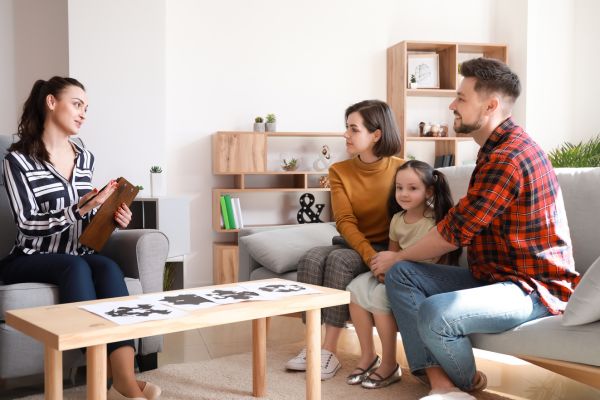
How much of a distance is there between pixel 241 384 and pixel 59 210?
890 millimetres

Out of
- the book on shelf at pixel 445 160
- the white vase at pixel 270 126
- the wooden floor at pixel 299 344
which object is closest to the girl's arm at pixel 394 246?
the wooden floor at pixel 299 344

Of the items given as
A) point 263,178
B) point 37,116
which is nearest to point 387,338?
point 37,116

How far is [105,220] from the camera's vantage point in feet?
7.92

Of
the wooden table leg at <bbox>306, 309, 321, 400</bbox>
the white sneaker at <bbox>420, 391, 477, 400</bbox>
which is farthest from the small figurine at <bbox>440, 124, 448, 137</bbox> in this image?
the wooden table leg at <bbox>306, 309, 321, 400</bbox>

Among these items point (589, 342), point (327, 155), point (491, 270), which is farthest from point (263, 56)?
point (589, 342)

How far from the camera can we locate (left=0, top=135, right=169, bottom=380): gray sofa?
2.16 m

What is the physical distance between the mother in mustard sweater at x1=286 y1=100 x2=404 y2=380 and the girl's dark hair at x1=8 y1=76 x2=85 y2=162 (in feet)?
3.49

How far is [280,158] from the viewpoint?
493 cm

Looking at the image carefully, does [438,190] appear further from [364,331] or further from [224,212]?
[224,212]

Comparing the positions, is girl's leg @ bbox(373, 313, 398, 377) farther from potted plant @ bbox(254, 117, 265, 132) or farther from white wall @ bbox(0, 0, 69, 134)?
white wall @ bbox(0, 0, 69, 134)

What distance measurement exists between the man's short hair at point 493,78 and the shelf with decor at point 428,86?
8.83 ft

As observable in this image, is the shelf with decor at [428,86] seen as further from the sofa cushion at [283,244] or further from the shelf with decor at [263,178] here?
the sofa cushion at [283,244]

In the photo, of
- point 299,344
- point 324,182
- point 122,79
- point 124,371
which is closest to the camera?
point 124,371

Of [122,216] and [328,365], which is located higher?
[122,216]
